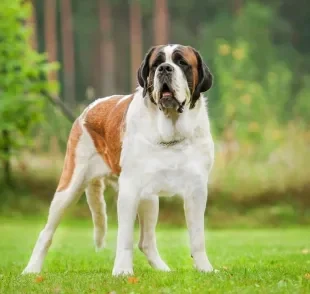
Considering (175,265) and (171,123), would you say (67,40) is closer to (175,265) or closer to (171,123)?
(175,265)

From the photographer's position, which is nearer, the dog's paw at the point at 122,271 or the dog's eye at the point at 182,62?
the dog's eye at the point at 182,62

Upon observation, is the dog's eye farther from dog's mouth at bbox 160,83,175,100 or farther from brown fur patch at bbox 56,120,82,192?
brown fur patch at bbox 56,120,82,192

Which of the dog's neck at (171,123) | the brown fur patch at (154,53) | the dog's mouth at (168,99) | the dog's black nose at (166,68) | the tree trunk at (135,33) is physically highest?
the brown fur patch at (154,53)

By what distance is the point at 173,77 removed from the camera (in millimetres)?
5914

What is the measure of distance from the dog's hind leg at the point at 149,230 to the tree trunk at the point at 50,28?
61.5 feet

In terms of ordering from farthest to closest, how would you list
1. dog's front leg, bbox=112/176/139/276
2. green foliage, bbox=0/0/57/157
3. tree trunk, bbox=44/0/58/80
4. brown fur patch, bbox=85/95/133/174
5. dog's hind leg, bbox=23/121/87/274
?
tree trunk, bbox=44/0/58/80
green foliage, bbox=0/0/57/157
dog's hind leg, bbox=23/121/87/274
brown fur patch, bbox=85/95/133/174
dog's front leg, bbox=112/176/139/276

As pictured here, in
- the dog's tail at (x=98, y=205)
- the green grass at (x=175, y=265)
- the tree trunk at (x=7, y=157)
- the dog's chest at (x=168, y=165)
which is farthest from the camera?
the tree trunk at (x=7, y=157)

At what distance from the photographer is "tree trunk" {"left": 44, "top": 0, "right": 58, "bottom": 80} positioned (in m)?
25.4

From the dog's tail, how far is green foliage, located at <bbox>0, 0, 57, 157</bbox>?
926 cm

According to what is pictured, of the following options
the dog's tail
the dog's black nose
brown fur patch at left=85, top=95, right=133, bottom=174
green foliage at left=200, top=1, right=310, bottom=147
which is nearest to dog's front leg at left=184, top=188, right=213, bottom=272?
brown fur patch at left=85, top=95, right=133, bottom=174

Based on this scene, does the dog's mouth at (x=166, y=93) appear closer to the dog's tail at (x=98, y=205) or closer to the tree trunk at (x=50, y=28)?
the dog's tail at (x=98, y=205)

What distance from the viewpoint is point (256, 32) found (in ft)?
82.4

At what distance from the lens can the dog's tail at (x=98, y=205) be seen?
290 inches

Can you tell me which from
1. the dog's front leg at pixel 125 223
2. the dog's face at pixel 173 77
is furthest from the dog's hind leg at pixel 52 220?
the dog's face at pixel 173 77
